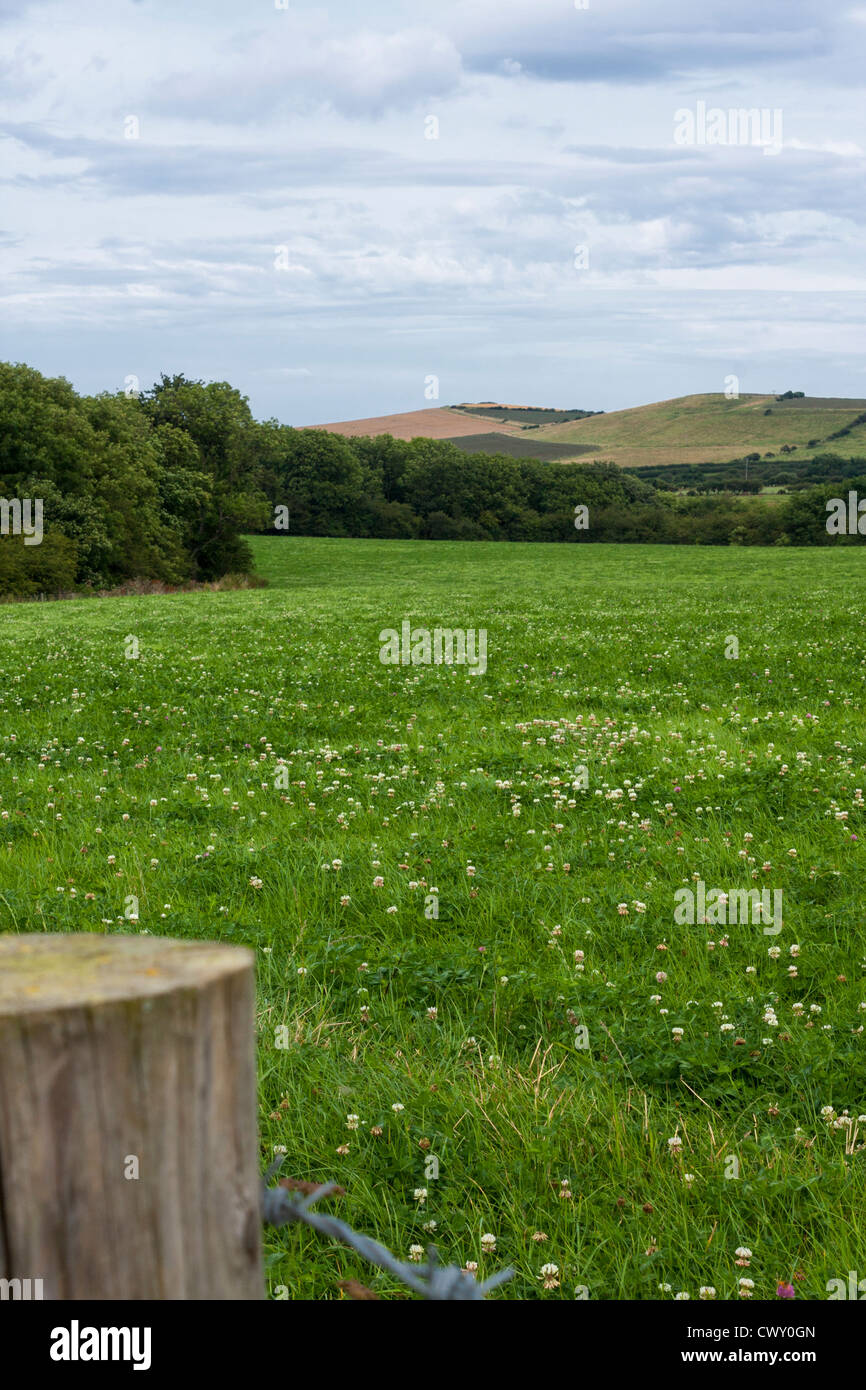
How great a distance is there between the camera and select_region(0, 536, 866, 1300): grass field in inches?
165

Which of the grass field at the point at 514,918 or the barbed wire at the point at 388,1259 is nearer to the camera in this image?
the barbed wire at the point at 388,1259

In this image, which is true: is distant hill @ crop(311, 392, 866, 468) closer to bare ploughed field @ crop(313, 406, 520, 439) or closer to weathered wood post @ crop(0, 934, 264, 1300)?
bare ploughed field @ crop(313, 406, 520, 439)

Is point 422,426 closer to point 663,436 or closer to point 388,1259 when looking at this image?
point 663,436

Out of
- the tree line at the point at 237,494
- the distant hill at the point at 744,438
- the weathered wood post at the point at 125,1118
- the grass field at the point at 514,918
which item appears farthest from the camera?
the distant hill at the point at 744,438

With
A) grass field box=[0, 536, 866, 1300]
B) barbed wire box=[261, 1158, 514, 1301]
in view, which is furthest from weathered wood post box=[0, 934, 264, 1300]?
grass field box=[0, 536, 866, 1300]

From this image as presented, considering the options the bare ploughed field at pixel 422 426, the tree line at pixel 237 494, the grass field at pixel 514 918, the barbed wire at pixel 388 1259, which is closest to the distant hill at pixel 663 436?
the bare ploughed field at pixel 422 426

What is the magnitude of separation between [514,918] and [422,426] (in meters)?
153

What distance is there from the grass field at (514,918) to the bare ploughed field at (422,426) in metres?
126

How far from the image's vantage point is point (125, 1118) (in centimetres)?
145

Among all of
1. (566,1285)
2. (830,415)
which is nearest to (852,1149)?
(566,1285)

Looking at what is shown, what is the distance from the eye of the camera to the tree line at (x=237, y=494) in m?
58.4

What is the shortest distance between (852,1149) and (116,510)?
62.7 meters

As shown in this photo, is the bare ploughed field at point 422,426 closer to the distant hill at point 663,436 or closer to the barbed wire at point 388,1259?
the distant hill at point 663,436
